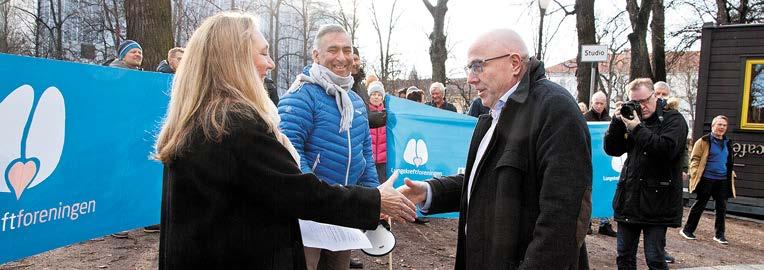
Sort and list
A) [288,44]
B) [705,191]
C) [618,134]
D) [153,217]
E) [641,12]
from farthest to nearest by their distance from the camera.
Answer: [288,44]
[641,12]
[705,191]
[153,217]
[618,134]

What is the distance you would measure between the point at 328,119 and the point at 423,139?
3.84 m

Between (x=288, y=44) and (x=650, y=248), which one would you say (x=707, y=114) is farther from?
(x=288, y=44)

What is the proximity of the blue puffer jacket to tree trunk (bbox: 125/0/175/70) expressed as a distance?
561cm

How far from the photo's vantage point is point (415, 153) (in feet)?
22.9

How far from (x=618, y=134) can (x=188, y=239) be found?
12.5ft

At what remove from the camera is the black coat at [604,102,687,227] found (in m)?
4.65

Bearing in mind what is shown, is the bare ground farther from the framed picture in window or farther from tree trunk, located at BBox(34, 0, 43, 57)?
tree trunk, located at BBox(34, 0, 43, 57)

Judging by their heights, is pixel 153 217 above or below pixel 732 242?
above

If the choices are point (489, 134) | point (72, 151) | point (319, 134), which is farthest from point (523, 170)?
point (72, 151)

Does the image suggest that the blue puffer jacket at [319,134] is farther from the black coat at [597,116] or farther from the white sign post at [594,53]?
the white sign post at [594,53]

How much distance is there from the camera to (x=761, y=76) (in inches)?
458

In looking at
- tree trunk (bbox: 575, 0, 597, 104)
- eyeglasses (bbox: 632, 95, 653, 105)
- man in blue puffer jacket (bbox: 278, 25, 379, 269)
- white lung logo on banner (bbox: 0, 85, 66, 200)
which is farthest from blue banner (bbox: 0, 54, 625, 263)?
tree trunk (bbox: 575, 0, 597, 104)

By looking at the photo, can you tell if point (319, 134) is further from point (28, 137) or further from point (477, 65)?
point (28, 137)

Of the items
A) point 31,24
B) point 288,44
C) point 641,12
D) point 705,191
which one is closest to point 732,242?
point 705,191
